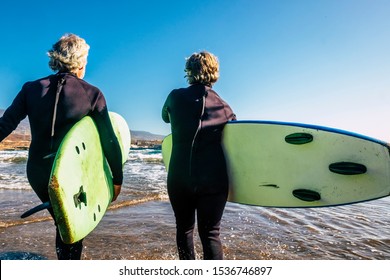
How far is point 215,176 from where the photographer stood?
83.2 inches

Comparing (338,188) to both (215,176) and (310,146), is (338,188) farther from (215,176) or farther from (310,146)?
(215,176)

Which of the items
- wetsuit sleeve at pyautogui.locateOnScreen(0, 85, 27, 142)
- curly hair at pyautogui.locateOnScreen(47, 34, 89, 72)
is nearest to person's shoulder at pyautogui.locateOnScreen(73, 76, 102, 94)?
curly hair at pyautogui.locateOnScreen(47, 34, 89, 72)

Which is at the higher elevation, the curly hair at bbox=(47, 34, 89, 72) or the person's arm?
the curly hair at bbox=(47, 34, 89, 72)

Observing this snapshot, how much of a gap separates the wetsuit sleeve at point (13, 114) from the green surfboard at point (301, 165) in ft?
4.86

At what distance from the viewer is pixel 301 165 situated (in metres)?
2.83

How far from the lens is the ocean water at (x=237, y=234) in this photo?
3.25 meters

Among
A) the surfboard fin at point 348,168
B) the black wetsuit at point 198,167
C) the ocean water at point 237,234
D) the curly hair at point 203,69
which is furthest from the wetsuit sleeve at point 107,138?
the surfboard fin at point 348,168

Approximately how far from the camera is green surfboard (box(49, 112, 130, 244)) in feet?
6.06

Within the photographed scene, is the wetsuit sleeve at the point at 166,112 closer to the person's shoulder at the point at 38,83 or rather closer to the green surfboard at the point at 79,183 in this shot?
the green surfboard at the point at 79,183

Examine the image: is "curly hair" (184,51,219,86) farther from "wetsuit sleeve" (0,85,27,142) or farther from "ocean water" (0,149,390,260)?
"ocean water" (0,149,390,260)

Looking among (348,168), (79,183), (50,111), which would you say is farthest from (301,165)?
(50,111)

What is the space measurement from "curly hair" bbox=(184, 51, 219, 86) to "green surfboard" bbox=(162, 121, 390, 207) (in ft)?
1.47

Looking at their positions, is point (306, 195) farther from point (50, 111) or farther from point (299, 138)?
point (50, 111)

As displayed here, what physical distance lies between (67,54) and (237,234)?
9.62 feet
